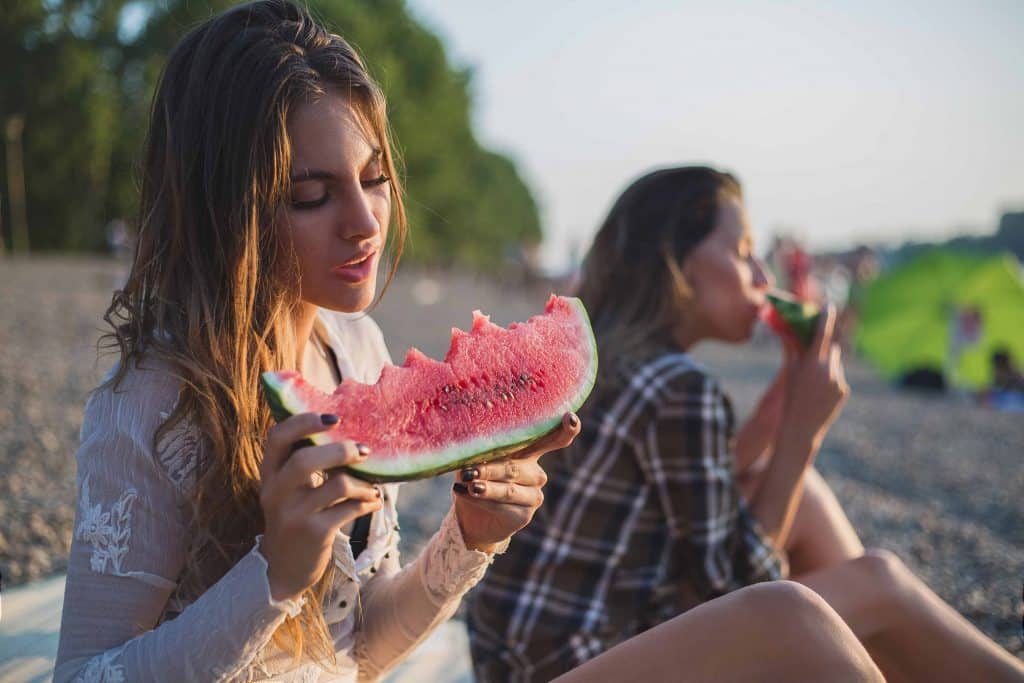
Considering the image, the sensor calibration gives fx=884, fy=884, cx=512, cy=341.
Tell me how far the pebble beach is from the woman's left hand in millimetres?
998

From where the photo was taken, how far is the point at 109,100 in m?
34.9

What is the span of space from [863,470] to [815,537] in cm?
524

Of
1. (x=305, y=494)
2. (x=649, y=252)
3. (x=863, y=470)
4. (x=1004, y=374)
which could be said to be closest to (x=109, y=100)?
(x=1004, y=374)

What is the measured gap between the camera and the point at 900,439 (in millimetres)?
9398

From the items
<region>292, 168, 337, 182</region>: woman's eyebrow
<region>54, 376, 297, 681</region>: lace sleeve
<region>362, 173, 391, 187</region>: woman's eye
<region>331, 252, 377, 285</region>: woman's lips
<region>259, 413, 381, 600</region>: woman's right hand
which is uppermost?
<region>292, 168, 337, 182</region>: woman's eyebrow

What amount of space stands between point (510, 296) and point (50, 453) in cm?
3264

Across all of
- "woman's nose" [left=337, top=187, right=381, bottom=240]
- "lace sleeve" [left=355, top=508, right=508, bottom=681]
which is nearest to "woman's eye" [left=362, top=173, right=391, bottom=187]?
"woman's nose" [left=337, top=187, right=381, bottom=240]

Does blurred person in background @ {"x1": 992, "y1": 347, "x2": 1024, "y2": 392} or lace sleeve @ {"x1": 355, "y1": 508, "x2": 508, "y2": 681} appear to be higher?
lace sleeve @ {"x1": 355, "y1": 508, "x2": 508, "y2": 681}

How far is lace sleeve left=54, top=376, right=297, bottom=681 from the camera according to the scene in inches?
56.4

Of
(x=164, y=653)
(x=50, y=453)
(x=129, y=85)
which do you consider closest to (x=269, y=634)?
(x=164, y=653)

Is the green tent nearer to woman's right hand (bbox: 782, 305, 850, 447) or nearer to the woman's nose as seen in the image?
woman's right hand (bbox: 782, 305, 850, 447)

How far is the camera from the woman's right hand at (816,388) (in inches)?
107

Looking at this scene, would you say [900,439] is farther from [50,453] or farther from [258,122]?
[258,122]

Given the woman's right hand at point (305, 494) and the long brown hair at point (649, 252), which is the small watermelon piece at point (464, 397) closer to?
the woman's right hand at point (305, 494)
